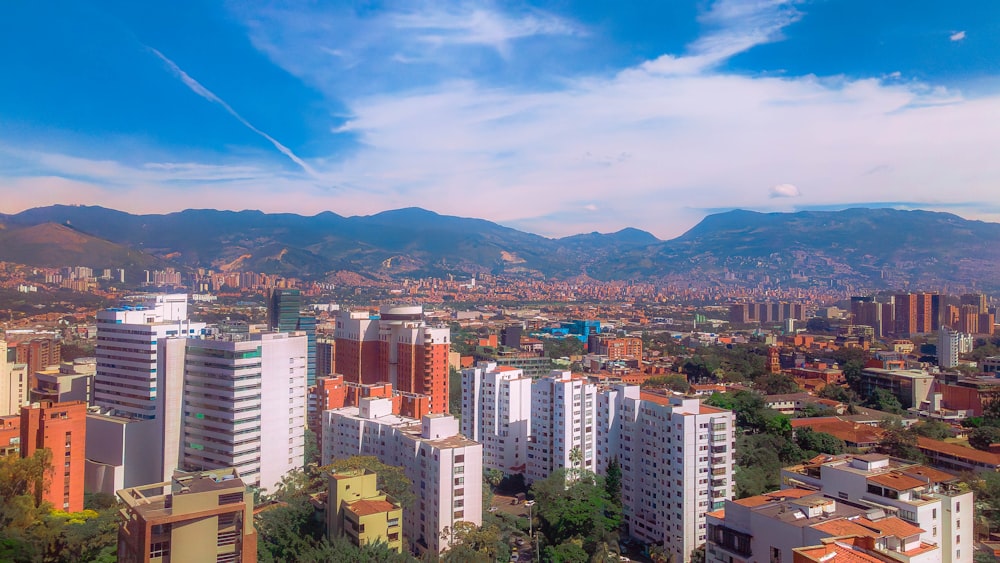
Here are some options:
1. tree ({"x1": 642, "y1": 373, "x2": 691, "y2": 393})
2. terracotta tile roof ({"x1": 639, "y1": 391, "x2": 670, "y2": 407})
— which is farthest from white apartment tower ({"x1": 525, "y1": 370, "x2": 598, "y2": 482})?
tree ({"x1": 642, "y1": 373, "x2": 691, "y2": 393})

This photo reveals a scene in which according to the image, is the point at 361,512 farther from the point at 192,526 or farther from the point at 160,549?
the point at 160,549

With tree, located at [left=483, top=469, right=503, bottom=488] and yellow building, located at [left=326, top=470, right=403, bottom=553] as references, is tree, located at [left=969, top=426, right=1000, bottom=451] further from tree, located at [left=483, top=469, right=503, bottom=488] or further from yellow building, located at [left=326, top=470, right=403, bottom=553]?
yellow building, located at [left=326, top=470, right=403, bottom=553]

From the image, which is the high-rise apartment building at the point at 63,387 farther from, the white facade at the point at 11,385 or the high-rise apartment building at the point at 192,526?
the high-rise apartment building at the point at 192,526

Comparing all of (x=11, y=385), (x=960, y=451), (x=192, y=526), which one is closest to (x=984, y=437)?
(x=960, y=451)

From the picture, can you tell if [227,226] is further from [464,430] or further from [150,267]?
[464,430]

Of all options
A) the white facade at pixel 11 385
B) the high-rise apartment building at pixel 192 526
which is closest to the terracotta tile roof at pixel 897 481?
the high-rise apartment building at pixel 192 526
